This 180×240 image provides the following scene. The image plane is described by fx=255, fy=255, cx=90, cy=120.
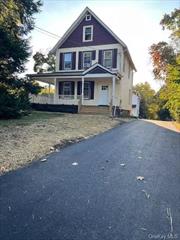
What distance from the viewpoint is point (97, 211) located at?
11.0 feet

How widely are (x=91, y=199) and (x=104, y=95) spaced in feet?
67.0

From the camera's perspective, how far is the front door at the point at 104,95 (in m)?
23.8

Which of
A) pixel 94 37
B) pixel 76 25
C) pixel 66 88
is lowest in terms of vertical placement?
pixel 66 88

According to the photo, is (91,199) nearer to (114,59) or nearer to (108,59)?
(114,59)

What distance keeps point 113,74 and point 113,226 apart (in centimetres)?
1844

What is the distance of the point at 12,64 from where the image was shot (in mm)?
14555

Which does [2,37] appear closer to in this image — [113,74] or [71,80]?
[113,74]

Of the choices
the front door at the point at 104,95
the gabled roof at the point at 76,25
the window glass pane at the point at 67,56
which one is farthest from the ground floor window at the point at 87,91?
the gabled roof at the point at 76,25

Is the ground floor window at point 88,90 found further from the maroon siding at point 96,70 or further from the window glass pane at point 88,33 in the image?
the window glass pane at point 88,33

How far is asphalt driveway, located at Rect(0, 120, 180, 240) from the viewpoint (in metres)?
2.87

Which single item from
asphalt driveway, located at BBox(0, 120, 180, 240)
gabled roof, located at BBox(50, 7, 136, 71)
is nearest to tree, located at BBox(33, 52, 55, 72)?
gabled roof, located at BBox(50, 7, 136, 71)

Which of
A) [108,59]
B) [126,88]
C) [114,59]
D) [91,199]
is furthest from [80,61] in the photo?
[91,199]

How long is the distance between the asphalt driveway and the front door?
57.4ft

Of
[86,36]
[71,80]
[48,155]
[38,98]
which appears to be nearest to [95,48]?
[86,36]
